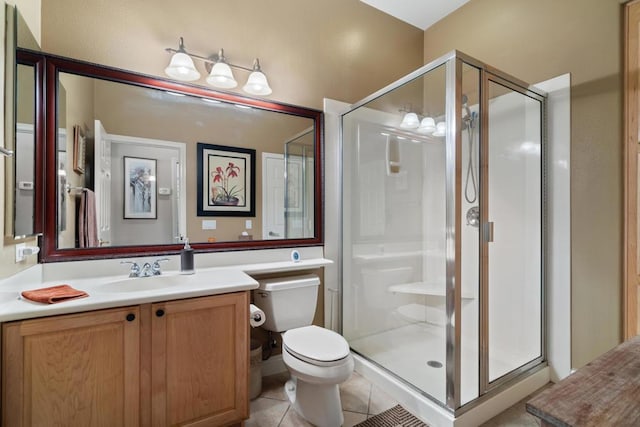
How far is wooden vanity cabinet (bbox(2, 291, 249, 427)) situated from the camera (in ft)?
3.81

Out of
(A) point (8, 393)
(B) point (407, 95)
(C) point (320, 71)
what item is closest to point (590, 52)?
(B) point (407, 95)

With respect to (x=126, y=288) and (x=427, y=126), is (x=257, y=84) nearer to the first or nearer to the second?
(x=427, y=126)

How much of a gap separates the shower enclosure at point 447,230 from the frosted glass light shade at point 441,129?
2 centimetres

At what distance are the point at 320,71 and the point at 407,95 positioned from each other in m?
0.74

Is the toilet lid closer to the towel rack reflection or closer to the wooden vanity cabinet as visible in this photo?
the wooden vanity cabinet

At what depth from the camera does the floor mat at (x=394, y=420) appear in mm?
1724

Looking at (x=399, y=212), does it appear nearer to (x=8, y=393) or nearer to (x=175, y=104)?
(x=175, y=104)

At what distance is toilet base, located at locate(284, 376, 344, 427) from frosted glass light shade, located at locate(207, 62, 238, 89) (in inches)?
75.7

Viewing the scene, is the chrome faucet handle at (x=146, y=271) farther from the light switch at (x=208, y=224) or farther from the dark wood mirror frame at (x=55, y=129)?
the light switch at (x=208, y=224)

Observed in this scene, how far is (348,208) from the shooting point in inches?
100.0

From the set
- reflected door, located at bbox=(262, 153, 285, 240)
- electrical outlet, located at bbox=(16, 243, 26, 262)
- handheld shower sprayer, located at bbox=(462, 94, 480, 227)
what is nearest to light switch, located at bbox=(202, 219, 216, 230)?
reflected door, located at bbox=(262, 153, 285, 240)

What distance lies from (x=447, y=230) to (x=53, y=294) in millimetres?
1872

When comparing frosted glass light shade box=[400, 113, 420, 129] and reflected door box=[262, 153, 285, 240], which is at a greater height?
frosted glass light shade box=[400, 113, 420, 129]

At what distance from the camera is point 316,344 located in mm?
1741
